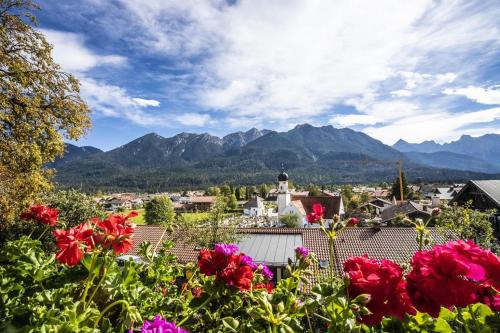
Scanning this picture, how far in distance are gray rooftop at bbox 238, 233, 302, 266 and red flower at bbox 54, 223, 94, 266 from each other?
35.7ft

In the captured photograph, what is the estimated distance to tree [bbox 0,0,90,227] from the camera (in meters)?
7.45

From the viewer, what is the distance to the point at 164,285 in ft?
6.25

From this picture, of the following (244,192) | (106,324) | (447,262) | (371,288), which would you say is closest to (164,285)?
(106,324)


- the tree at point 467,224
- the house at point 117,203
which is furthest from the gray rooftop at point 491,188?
the house at point 117,203

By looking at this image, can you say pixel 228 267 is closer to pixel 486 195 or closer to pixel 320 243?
pixel 320 243

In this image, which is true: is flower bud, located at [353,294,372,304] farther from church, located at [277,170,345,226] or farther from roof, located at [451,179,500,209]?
church, located at [277,170,345,226]

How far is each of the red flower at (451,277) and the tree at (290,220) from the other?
39859 mm

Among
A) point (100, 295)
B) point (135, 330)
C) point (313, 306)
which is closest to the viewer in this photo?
point (313, 306)

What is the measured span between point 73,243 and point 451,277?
1.40 meters

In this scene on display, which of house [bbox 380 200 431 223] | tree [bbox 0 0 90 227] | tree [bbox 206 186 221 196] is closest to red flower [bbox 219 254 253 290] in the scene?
tree [bbox 0 0 90 227]

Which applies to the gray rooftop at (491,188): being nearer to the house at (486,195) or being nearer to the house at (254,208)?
the house at (486,195)

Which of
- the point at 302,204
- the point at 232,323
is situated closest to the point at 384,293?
the point at 232,323

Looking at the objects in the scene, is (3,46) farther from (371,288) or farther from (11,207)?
(371,288)

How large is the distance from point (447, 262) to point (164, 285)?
1.55 m
